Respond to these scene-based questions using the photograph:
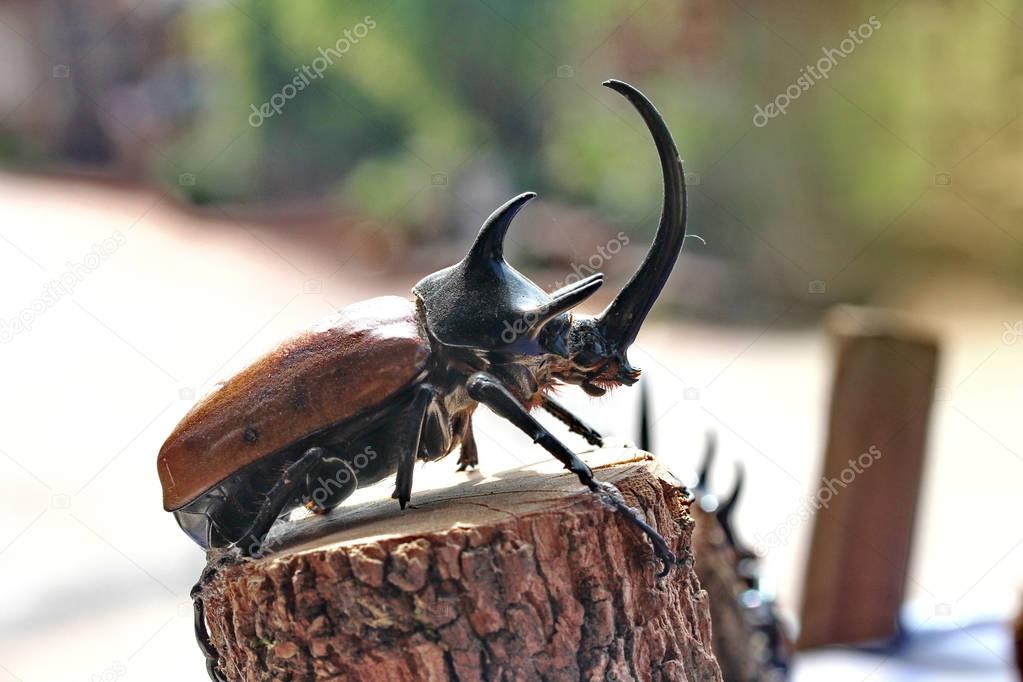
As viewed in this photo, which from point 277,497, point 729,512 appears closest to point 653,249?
point 277,497

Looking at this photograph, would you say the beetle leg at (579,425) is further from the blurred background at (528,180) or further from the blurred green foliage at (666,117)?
the blurred green foliage at (666,117)

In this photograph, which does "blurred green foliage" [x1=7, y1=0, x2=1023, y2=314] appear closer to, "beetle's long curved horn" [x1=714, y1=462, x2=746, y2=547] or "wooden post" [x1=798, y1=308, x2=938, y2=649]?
"wooden post" [x1=798, y1=308, x2=938, y2=649]

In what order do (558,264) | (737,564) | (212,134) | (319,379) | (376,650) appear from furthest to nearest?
(212,134) < (558,264) < (737,564) < (319,379) < (376,650)

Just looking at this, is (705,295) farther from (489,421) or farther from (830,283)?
(489,421)

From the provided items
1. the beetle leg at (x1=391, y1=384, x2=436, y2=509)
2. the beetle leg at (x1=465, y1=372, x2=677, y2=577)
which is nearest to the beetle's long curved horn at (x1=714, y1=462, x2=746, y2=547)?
the beetle leg at (x1=465, y1=372, x2=677, y2=577)

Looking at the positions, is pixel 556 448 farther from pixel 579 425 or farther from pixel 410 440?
pixel 579 425

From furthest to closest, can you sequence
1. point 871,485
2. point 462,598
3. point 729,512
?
point 871,485 < point 729,512 < point 462,598

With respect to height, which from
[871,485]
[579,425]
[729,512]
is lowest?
[871,485]

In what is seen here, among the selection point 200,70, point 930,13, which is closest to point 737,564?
point 930,13
